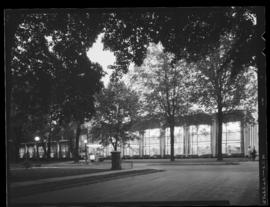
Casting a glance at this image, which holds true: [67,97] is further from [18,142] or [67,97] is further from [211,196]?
[211,196]

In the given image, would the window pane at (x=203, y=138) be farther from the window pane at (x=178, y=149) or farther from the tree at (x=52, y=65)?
the tree at (x=52, y=65)

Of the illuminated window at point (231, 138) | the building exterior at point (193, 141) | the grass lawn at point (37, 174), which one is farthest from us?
the illuminated window at point (231, 138)

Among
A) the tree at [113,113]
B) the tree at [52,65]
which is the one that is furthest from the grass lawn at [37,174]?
the tree at [113,113]

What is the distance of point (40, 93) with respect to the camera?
14938 millimetres

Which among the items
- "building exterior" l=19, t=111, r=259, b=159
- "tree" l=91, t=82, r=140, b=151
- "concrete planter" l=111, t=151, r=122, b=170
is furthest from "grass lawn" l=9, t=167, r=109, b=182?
"building exterior" l=19, t=111, r=259, b=159

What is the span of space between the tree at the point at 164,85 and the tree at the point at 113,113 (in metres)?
0.91

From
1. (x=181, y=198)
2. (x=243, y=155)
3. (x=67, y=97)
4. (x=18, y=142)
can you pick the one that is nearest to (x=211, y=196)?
(x=181, y=198)

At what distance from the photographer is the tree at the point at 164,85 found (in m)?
19.2

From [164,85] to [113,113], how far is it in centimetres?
357

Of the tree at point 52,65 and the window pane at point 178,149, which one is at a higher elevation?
the tree at point 52,65

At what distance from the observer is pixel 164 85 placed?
23906mm

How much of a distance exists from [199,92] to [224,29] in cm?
885

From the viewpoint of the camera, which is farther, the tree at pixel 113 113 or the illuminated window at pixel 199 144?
the illuminated window at pixel 199 144

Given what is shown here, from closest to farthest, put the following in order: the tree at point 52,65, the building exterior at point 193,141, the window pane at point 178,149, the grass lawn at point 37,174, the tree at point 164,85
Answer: the tree at point 52,65, the grass lawn at point 37,174, the tree at point 164,85, the building exterior at point 193,141, the window pane at point 178,149
